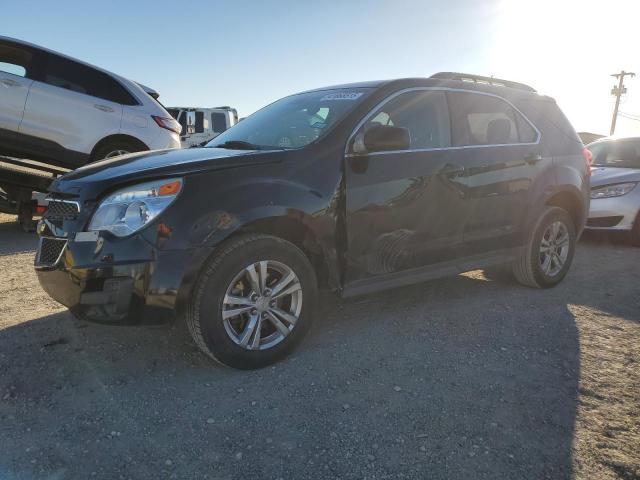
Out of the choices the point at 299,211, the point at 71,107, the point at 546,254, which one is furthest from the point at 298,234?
the point at 71,107

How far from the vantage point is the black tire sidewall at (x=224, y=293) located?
2531mm

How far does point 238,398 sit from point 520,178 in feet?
9.80

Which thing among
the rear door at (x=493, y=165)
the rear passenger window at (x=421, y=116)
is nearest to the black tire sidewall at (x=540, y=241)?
the rear door at (x=493, y=165)

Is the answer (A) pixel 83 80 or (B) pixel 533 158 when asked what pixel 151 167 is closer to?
(B) pixel 533 158

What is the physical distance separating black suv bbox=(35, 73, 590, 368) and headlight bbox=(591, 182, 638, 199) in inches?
123

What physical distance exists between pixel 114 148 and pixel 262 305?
4.29 meters

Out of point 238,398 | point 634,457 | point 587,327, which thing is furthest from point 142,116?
point 634,457

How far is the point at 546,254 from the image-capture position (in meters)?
4.47

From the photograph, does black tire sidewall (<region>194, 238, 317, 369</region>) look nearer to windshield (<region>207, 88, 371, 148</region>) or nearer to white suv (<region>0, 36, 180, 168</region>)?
windshield (<region>207, 88, 371, 148</region>)

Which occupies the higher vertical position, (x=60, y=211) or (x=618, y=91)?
(x=618, y=91)

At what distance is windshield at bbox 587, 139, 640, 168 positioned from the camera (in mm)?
7105

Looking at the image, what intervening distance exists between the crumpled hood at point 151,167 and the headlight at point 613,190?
5827 mm

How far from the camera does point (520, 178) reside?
4.03m

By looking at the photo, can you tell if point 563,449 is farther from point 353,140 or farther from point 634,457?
point 353,140
